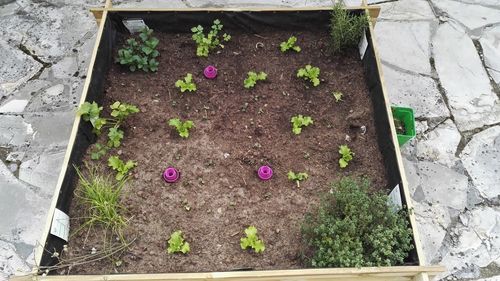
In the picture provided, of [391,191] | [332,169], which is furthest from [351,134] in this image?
[391,191]

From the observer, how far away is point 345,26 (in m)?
2.72

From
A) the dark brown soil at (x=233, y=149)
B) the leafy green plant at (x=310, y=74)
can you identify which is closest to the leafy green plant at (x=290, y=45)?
the dark brown soil at (x=233, y=149)

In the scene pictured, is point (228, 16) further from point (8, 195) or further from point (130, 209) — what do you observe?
point (8, 195)

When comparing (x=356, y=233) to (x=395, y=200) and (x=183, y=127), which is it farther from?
(x=183, y=127)

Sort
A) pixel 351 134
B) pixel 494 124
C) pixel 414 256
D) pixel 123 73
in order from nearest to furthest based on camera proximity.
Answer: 1. pixel 414 256
2. pixel 351 134
3. pixel 123 73
4. pixel 494 124

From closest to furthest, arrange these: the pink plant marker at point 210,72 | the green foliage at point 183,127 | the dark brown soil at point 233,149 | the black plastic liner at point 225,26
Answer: the dark brown soil at point 233,149 < the black plastic liner at point 225,26 < the green foliage at point 183,127 < the pink plant marker at point 210,72

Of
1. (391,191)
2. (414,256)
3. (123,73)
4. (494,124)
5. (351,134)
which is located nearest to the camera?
(414,256)

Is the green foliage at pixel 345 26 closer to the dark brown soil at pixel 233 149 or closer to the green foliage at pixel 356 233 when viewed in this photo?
the dark brown soil at pixel 233 149

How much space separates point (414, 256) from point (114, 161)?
161 centimetres

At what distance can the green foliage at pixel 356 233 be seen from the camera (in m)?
1.99

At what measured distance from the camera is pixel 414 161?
2855mm

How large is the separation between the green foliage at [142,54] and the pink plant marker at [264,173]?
0.99 metres

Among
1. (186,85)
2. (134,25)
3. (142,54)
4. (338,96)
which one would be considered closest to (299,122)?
(338,96)

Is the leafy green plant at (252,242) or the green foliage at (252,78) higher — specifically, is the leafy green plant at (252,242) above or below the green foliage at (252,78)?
below
